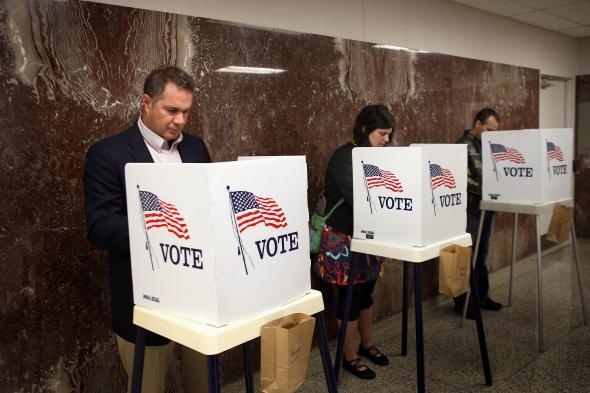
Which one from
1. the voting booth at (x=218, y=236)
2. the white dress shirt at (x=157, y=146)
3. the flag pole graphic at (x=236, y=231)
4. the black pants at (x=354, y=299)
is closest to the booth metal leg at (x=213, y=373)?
the voting booth at (x=218, y=236)

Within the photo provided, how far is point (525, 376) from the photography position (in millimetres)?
2393

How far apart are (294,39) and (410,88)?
1049mm

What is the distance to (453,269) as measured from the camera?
1.85 meters

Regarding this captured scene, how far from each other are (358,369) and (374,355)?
20cm

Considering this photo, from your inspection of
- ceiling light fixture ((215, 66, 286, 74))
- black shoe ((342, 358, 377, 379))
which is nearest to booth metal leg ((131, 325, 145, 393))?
ceiling light fixture ((215, 66, 286, 74))

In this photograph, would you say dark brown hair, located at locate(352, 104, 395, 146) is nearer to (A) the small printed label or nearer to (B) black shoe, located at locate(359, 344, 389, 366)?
(A) the small printed label

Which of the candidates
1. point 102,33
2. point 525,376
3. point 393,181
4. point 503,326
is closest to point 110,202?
point 102,33

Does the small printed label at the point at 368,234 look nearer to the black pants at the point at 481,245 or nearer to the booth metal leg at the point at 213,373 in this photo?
the booth metal leg at the point at 213,373

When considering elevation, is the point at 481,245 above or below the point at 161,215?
below

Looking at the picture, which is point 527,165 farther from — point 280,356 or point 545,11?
point 545,11

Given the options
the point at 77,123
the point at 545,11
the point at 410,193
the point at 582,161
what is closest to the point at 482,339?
the point at 410,193

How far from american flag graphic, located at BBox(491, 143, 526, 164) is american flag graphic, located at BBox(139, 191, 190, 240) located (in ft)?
7.03

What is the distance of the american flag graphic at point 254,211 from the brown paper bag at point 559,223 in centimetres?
206

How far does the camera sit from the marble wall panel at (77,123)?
5.62ft
